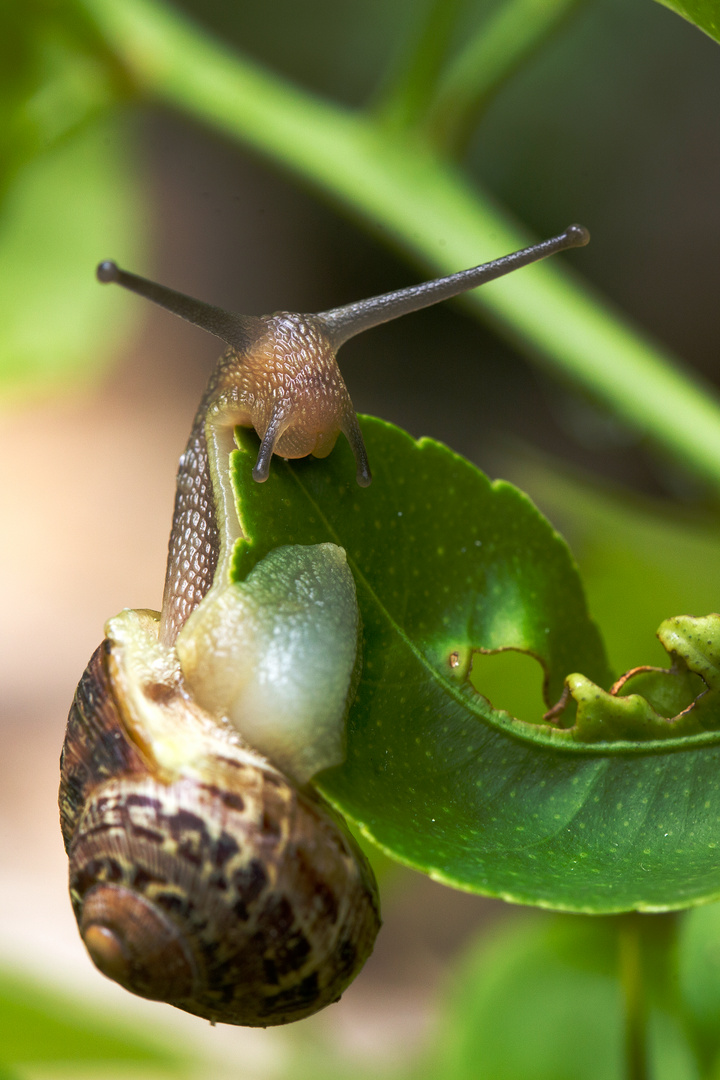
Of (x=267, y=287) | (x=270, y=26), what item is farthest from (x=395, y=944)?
(x=270, y=26)

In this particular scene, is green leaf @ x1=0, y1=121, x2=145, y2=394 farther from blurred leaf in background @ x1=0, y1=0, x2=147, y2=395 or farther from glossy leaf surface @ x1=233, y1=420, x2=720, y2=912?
glossy leaf surface @ x1=233, y1=420, x2=720, y2=912

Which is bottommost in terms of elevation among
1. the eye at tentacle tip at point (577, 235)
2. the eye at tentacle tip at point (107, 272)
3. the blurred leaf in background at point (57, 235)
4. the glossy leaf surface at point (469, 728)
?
the glossy leaf surface at point (469, 728)

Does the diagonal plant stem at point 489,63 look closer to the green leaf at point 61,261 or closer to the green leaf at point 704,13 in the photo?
the green leaf at point 704,13

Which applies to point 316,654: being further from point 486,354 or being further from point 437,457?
point 486,354

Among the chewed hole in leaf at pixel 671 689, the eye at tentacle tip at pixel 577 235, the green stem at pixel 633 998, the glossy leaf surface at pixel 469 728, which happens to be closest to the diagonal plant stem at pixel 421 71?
the eye at tentacle tip at pixel 577 235

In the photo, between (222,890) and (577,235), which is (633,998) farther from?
(577,235)

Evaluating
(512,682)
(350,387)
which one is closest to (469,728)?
(512,682)
